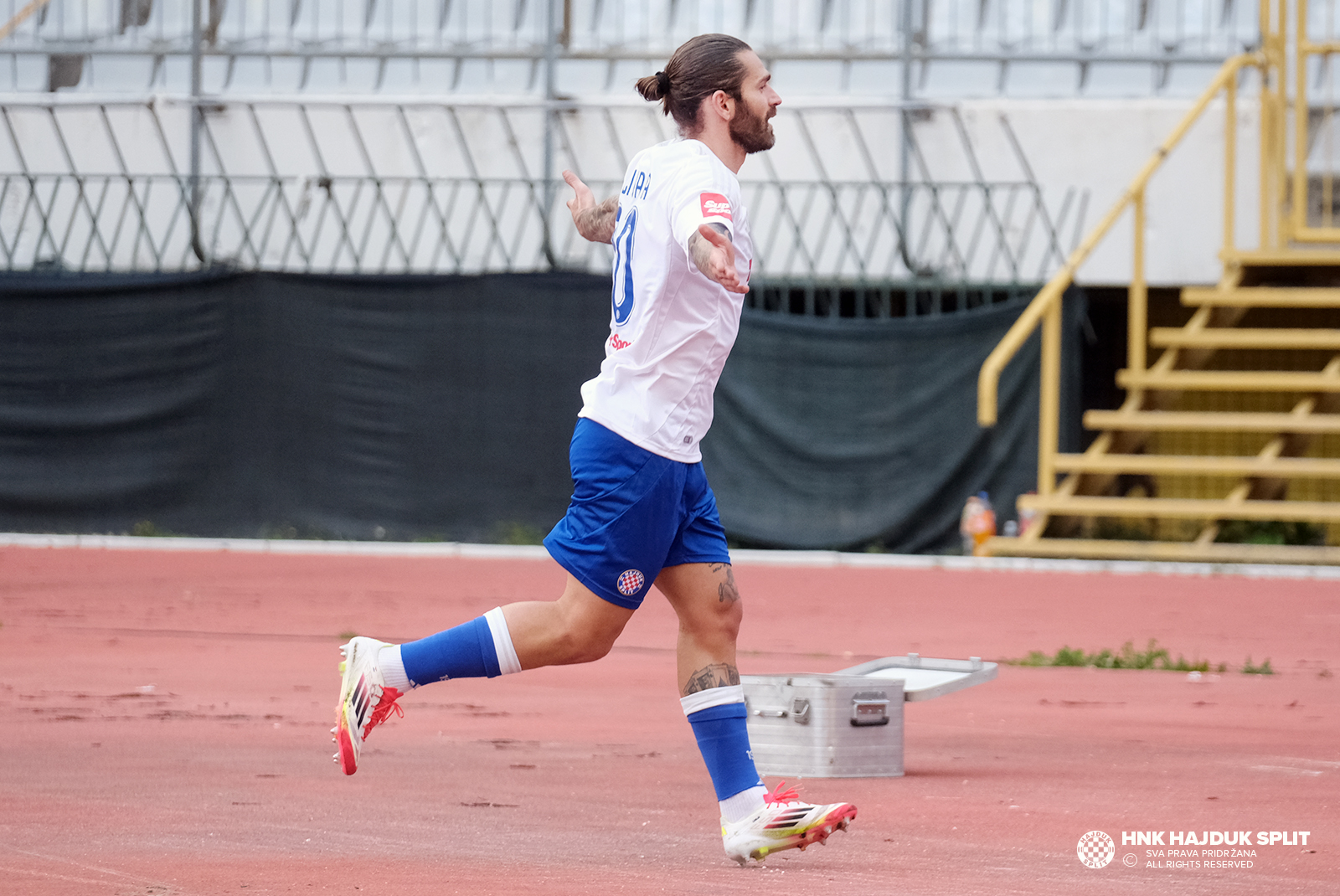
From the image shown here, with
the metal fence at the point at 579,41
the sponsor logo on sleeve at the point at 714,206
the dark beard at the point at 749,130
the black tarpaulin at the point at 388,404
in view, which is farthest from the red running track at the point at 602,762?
the metal fence at the point at 579,41

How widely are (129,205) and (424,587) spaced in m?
6.71

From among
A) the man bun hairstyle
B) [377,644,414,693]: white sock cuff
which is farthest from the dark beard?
[377,644,414,693]: white sock cuff

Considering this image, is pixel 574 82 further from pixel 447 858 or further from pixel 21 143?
pixel 447 858

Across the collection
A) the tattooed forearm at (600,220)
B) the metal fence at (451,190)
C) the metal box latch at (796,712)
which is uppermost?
the metal fence at (451,190)

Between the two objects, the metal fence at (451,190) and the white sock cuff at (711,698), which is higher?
the metal fence at (451,190)

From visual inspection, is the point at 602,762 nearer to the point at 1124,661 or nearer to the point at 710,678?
the point at 710,678

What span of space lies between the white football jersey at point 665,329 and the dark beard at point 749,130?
12 cm

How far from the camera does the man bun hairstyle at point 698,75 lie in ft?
14.6

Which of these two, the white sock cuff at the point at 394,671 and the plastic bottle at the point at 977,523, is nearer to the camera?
the white sock cuff at the point at 394,671

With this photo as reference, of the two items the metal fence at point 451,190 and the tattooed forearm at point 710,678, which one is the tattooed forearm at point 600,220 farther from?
the metal fence at point 451,190

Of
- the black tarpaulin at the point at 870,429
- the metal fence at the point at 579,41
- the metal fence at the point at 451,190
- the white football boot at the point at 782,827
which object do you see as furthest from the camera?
the metal fence at the point at 579,41

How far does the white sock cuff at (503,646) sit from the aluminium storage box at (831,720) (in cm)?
121

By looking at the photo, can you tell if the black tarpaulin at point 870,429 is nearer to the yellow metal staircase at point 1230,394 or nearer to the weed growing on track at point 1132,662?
the yellow metal staircase at point 1230,394

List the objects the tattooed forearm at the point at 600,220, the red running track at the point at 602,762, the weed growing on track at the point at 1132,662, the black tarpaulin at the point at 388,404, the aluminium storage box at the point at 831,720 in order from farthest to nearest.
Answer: the black tarpaulin at the point at 388,404, the weed growing on track at the point at 1132,662, the aluminium storage box at the point at 831,720, the tattooed forearm at the point at 600,220, the red running track at the point at 602,762
